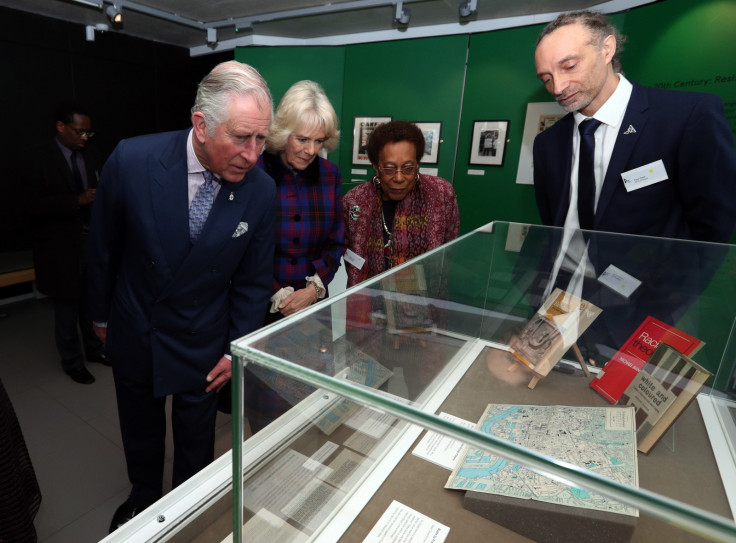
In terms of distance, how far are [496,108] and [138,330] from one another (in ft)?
12.7

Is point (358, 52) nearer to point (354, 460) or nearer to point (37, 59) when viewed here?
point (37, 59)

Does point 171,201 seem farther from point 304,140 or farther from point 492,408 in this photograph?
point 492,408

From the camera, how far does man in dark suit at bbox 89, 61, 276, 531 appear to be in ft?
4.08

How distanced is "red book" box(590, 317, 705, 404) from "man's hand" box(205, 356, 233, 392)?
1193 millimetres

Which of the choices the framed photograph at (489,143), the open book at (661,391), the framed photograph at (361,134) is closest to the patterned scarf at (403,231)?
the open book at (661,391)

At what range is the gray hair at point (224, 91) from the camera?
1177mm

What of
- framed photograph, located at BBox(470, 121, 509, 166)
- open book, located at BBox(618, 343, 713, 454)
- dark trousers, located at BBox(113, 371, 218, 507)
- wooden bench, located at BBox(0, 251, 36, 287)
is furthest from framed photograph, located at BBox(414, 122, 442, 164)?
wooden bench, located at BBox(0, 251, 36, 287)

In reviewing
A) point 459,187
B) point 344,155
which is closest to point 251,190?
point 459,187

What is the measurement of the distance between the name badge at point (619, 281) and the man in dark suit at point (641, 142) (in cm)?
32

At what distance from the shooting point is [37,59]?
4.98 m

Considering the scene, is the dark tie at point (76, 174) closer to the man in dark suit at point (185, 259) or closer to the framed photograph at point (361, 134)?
the man in dark suit at point (185, 259)

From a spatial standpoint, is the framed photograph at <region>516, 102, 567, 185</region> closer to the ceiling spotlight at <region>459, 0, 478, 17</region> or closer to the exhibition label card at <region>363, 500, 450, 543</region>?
the ceiling spotlight at <region>459, 0, 478, 17</region>

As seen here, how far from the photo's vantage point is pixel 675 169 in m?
1.40

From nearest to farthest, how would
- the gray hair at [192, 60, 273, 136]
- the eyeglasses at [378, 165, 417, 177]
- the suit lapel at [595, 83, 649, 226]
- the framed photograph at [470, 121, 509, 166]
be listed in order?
1. the gray hair at [192, 60, 273, 136]
2. the suit lapel at [595, 83, 649, 226]
3. the eyeglasses at [378, 165, 417, 177]
4. the framed photograph at [470, 121, 509, 166]
